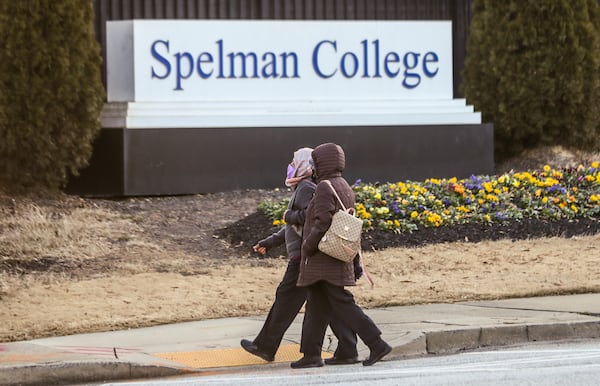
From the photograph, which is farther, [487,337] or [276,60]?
[276,60]

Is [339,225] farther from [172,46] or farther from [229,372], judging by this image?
[172,46]

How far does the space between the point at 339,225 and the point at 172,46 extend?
9.21 meters

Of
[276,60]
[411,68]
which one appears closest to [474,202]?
[411,68]

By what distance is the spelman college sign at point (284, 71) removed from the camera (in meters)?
17.7

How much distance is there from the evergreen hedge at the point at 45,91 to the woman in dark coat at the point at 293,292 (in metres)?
7.03

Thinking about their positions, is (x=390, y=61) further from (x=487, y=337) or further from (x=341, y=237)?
(x=341, y=237)

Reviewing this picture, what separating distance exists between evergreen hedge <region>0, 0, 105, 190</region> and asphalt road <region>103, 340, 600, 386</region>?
7.31 meters

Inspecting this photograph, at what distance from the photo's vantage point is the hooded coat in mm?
9102

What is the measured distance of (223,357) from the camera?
384 inches

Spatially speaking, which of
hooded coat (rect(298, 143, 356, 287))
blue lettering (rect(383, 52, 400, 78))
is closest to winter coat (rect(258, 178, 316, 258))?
hooded coat (rect(298, 143, 356, 287))

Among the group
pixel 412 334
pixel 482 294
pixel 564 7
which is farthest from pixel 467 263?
pixel 564 7

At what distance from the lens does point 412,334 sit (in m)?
10.1

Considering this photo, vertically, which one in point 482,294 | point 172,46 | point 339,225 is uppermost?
point 172,46

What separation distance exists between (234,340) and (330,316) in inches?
50.5
